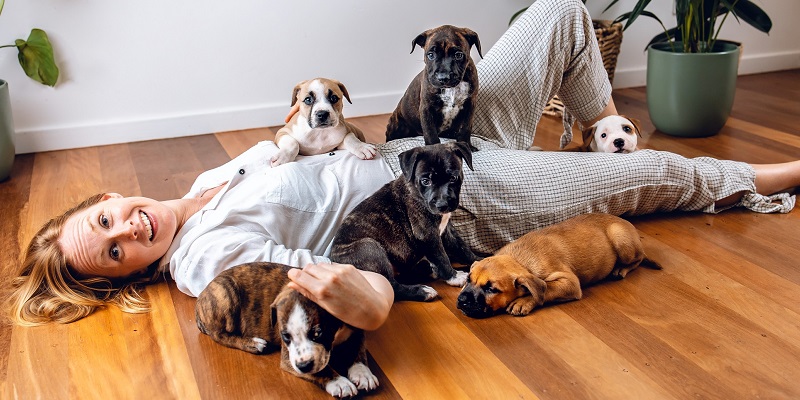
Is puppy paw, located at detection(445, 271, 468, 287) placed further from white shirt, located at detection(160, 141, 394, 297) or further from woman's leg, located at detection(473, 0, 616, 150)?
woman's leg, located at detection(473, 0, 616, 150)

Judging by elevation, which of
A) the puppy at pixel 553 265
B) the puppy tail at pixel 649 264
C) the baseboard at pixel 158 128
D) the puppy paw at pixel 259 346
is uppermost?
the puppy at pixel 553 265

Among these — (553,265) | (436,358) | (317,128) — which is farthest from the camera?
(317,128)

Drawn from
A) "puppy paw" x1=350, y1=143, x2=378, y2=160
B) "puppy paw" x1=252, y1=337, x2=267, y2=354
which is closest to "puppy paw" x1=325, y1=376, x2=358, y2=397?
"puppy paw" x1=252, y1=337, x2=267, y2=354

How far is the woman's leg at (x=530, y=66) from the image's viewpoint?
2924 mm

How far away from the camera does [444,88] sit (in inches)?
101

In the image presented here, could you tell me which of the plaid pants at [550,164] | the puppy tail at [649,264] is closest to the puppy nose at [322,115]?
the plaid pants at [550,164]

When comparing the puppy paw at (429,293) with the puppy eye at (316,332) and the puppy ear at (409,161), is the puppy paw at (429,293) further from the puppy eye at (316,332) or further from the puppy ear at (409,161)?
the puppy eye at (316,332)

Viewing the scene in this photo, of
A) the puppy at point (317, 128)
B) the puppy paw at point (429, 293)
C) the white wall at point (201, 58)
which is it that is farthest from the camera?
the white wall at point (201, 58)

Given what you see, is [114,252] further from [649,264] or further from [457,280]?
[649,264]

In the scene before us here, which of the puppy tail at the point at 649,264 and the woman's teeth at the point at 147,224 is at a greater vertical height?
the woman's teeth at the point at 147,224

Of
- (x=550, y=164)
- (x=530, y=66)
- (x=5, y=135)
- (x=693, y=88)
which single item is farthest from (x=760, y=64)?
(x=5, y=135)

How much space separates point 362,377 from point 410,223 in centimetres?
61

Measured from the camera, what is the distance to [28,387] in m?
1.89

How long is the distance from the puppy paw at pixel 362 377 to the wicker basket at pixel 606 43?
2.84 metres
